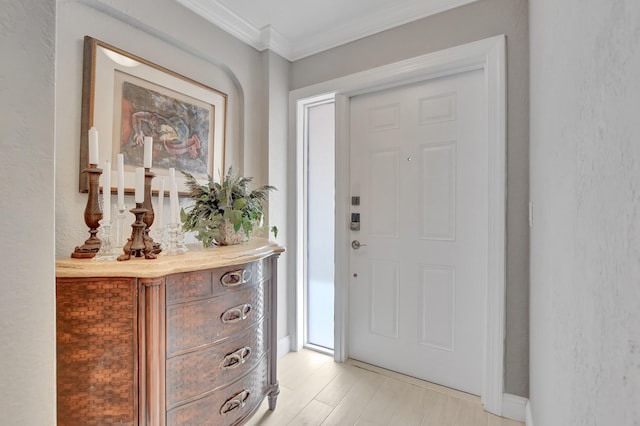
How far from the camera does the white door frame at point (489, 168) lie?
5.45ft

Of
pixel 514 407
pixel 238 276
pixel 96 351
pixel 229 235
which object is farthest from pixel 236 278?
pixel 514 407

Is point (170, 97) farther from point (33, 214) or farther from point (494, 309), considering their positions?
point (494, 309)

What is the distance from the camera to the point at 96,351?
1.05m

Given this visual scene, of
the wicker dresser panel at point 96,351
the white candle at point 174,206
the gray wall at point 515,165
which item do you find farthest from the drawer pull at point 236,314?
the gray wall at point 515,165

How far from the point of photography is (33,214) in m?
0.82

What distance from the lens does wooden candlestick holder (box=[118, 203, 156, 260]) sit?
123cm

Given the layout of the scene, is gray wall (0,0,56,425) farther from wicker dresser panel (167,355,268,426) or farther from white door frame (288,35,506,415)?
white door frame (288,35,506,415)

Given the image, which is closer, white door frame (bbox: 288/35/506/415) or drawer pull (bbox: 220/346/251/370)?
drawer pull (bbox: 220/346/251/370)

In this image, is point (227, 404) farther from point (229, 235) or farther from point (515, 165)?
point (515, 165)

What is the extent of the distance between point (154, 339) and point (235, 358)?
424mm

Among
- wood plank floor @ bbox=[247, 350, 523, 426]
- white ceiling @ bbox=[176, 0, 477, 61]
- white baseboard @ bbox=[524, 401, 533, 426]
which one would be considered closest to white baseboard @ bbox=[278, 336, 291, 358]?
wood plank floor @ bbox=[247, 350, 523, 426]

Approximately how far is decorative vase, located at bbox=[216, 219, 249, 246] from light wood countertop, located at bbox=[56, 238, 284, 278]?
0.50 feet
